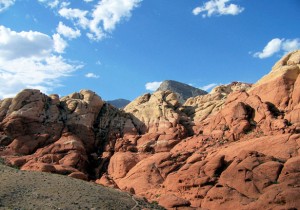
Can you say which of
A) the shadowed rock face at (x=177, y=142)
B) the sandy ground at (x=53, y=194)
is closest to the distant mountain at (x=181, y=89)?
the shadowed rock face at (x=177, y=142)

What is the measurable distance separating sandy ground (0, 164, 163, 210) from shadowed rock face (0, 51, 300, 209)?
257 inches

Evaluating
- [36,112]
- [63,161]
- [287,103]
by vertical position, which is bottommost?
[63,161]

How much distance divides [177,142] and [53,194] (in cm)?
3211

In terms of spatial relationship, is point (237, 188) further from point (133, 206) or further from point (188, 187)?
point (133, 206)

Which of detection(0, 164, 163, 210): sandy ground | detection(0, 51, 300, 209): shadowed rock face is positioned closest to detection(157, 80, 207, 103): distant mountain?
detection(0, 51, 300, 209): shadowed rock face

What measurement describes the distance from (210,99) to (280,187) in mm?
43732

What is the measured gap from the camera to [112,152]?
229 ft

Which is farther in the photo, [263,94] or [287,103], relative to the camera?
[263,94]

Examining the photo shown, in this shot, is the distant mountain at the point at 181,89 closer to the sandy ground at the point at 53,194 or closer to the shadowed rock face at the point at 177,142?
the shadowed rock face at the point at 177,142

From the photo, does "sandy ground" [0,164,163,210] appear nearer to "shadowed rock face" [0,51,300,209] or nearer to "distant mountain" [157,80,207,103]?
"shadowed rock face" [0,51,300,209]

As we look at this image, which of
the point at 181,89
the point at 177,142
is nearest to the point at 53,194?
the point at 177,142

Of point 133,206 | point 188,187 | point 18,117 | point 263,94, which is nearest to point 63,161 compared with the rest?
point 18,117

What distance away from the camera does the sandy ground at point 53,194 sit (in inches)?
1371

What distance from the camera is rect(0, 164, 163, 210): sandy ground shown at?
34812mm
